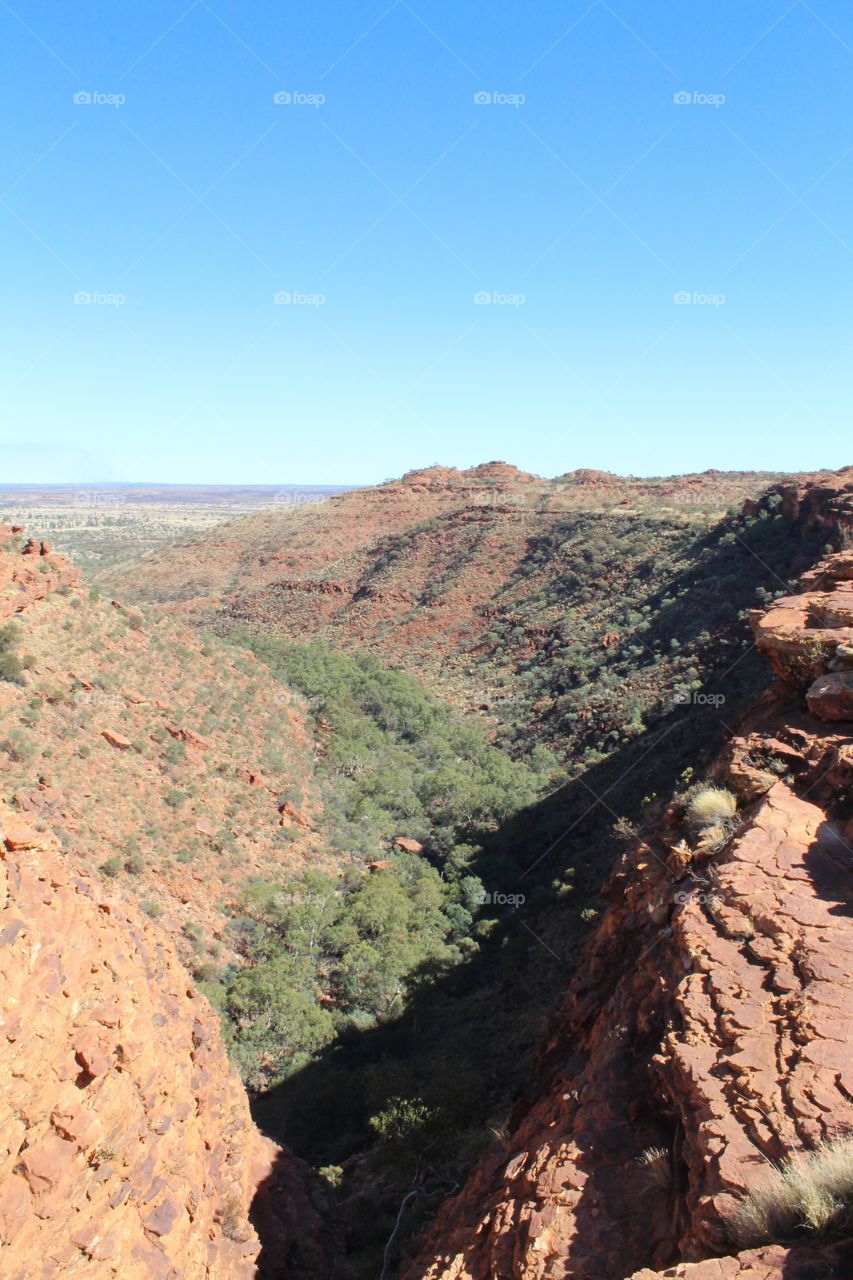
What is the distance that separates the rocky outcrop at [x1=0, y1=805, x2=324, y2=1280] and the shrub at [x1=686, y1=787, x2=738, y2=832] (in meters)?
6.44

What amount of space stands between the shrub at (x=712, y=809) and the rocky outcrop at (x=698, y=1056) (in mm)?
156

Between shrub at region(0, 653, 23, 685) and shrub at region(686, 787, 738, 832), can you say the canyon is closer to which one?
shrub at region(686, 787, 738, 832)

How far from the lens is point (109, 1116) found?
725 centimetres

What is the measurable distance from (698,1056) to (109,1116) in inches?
218

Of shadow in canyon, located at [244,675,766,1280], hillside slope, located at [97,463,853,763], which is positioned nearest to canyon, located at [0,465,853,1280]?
shadow in canyon, located at [244,675,766,1280]

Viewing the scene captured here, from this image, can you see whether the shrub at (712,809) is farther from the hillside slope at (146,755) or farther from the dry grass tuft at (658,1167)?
the hillside slope at (146,755)

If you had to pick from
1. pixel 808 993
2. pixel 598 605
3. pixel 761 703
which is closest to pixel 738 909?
pixel 808 993

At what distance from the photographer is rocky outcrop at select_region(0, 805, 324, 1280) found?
6.50m

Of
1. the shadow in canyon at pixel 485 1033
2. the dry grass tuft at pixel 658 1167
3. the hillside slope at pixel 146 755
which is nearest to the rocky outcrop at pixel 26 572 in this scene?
the hillside slope at pixel 146 755

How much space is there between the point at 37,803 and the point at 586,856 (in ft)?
41.3

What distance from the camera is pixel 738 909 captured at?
257 inches

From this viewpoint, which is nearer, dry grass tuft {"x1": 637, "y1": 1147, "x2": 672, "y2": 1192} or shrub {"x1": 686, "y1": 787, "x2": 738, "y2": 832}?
dry grass tuft {"x1": 637, "y1": 1147, "x2": 672, "y2": 1192}

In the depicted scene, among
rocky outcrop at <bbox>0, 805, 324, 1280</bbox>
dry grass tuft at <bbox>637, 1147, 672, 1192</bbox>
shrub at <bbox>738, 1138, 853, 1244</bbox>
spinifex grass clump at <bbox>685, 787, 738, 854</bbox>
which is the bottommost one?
rocky outcrop at <bbox>0, 805, 324, 1280</bbox>

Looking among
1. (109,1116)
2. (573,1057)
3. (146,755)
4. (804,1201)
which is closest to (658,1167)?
(804,1201)
